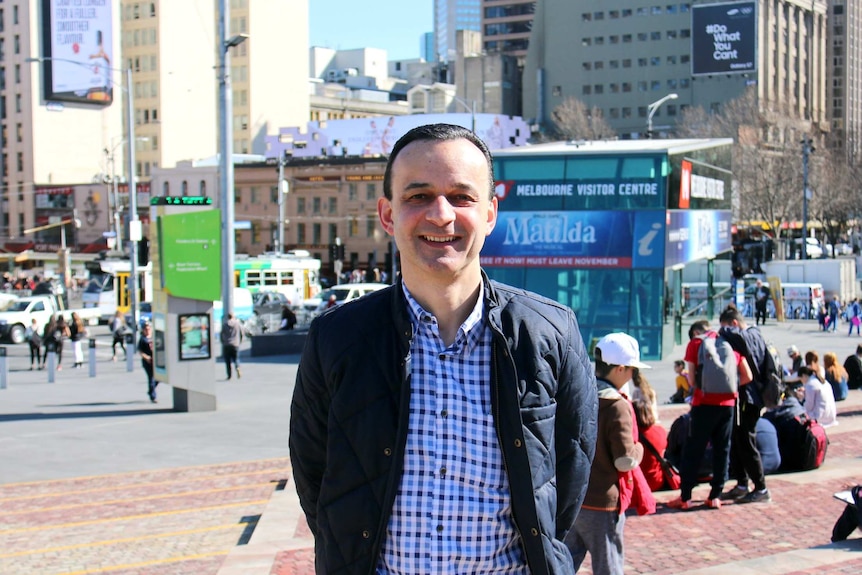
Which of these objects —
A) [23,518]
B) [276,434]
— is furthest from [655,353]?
[23,518]

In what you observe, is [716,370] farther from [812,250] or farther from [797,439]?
[812,250]

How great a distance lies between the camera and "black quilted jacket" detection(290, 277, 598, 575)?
289cm

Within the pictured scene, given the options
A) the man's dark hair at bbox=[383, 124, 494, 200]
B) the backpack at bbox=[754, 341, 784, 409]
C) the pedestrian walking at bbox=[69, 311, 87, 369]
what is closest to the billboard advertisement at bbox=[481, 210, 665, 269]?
the pedestrian walking at bbox=[69, 311, 87, 369]

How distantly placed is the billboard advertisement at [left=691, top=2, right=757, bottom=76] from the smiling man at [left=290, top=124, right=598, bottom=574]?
10539cm

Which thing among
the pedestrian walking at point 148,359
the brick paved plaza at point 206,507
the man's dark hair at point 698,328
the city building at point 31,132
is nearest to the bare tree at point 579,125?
the city building at point 31,132

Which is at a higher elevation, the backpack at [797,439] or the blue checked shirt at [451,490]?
the blue checked shirt at [451,490]

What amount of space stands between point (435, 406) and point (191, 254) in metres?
16.9

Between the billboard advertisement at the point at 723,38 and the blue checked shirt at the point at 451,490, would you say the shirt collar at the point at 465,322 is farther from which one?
the billboard advertisement at the point at 723,38

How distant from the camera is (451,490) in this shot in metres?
2.88

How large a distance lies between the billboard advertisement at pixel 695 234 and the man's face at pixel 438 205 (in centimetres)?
2397

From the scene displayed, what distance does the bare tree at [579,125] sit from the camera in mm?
93438

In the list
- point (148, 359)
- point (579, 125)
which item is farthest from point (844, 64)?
point (148, 359)

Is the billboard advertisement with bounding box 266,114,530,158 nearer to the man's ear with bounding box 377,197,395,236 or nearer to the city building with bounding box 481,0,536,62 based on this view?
the city building with bounding box 481,0,536,62

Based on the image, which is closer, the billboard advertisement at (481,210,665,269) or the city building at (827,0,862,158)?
the billboard advertisement at (481,210,665,269)
